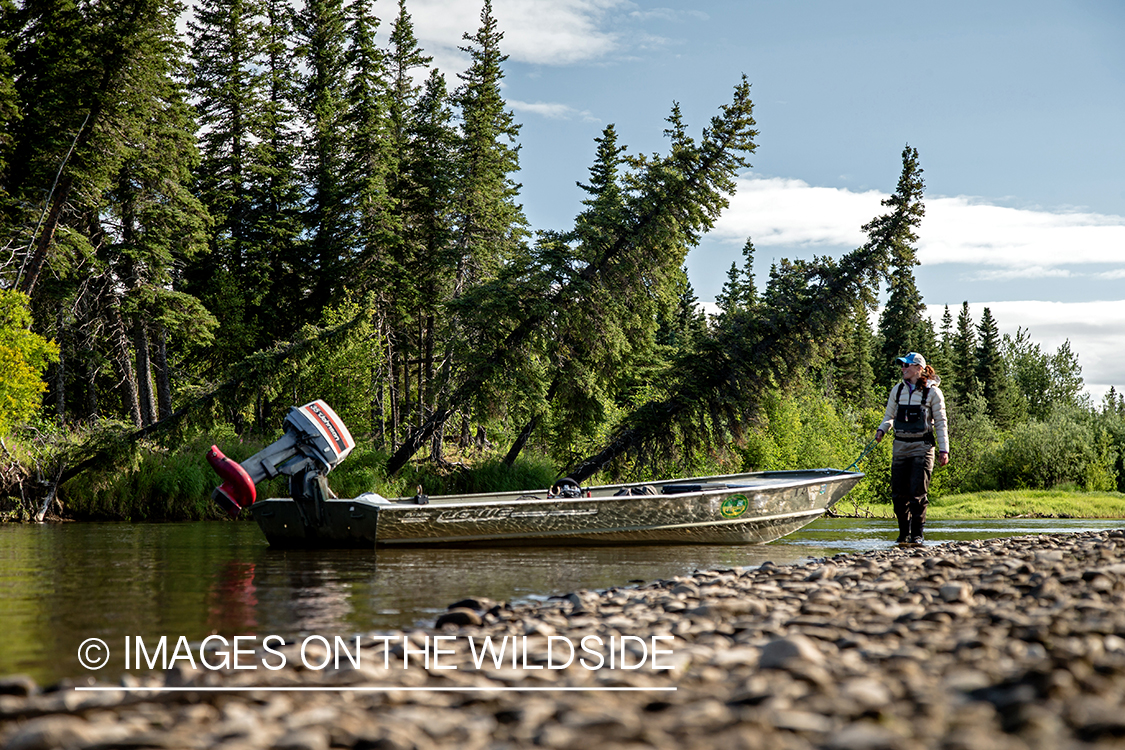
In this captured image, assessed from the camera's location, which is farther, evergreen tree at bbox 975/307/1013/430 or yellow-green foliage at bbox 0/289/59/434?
evergreen tree at bbox 975/307/1013/430

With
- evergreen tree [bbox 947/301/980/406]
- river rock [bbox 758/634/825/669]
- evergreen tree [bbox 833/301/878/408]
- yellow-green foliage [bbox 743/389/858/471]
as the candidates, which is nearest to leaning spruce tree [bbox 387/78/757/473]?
yellow-green foliage [bbox 743/389/858/471]

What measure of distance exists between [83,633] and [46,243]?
20735 millimetres

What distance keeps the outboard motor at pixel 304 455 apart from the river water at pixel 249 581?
87 cm

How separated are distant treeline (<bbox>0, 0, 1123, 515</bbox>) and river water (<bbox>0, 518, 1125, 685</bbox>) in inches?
283

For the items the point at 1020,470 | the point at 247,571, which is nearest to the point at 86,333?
the point at 247,571

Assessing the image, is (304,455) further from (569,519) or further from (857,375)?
(857,375)

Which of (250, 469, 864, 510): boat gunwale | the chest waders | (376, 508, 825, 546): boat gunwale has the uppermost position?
the chest waders

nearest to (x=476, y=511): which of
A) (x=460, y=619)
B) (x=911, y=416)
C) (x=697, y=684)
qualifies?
(x=911, y=416)

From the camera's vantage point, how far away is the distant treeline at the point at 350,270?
20.7 metres

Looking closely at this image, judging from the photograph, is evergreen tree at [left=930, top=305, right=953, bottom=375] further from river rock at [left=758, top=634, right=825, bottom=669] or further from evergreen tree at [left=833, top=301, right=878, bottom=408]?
river rock at [left=758, top=634, right=825, bottom=669]

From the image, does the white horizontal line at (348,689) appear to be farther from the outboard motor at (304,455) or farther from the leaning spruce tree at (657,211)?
the leaning spruce tree at (657,211)

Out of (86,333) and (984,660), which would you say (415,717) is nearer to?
(984,660)

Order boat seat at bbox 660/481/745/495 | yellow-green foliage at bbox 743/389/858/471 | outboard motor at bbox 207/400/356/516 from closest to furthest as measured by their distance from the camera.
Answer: outboard motor at bbox 207/400/356/516 → boat seat at bbox 660/481/745/495 → yellow-green foliage at bbox 743/389/858/471

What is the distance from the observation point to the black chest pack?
31.1ft
